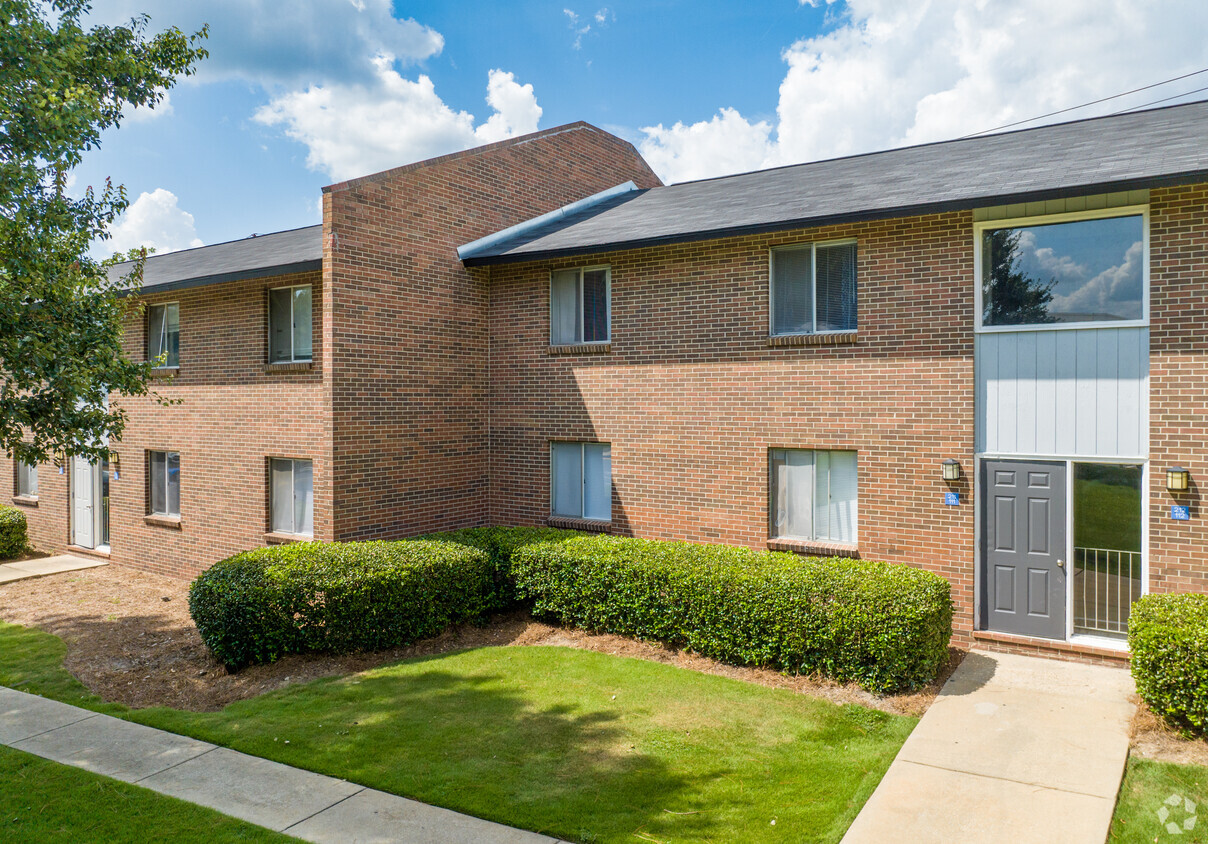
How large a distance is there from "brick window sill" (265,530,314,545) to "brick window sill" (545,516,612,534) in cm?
401

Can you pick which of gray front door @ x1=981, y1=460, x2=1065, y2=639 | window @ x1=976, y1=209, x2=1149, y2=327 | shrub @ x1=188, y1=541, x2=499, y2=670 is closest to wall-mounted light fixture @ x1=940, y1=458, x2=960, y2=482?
gray front door @ x1=981, y1=460, x2=1065, y2=639

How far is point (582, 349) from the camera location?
494 inches

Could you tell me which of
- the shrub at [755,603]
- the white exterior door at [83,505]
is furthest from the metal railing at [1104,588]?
the white exterior door at [83,505]

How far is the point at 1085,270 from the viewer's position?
8859 mm

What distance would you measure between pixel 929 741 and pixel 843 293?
5836 millimetres

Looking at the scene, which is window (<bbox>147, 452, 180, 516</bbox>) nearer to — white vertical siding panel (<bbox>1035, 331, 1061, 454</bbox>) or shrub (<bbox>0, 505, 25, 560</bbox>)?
shrub (<bbox>0, 505, 25, 560</bbox>)

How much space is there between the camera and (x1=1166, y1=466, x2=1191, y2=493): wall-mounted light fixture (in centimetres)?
820

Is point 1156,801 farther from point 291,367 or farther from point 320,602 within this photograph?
point 291,367

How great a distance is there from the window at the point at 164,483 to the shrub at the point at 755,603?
8257 millimetres

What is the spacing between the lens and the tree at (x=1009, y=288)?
9.15m

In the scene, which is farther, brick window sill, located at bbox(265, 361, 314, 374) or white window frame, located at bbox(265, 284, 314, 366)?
white window frame, located at bbox(265, 284, 314, 366)

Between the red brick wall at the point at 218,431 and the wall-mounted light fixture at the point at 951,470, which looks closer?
the wall-mounted light fixture at the point at 951,470

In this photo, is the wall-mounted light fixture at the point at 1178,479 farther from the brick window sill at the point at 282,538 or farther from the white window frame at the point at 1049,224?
the brick window sill at the point at 282,538

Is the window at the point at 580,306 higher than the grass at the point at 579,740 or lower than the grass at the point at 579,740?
higher
